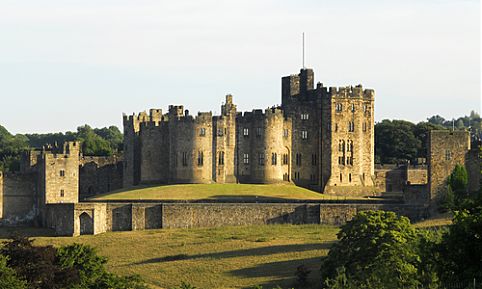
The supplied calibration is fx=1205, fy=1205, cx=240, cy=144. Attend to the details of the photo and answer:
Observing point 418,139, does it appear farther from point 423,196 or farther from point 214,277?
point 214,277

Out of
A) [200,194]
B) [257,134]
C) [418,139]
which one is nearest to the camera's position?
[200,194]

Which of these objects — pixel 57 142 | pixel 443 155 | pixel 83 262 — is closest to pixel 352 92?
pixel 443 155

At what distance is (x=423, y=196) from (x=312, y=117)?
15189 mm

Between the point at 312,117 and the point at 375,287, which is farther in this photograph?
the point at 312,117

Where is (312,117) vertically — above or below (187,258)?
above

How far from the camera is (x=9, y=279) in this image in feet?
176

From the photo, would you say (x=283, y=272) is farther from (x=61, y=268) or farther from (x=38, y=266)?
(x=38, y=266)

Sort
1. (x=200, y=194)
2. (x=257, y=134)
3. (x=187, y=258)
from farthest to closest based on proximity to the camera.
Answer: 1. (x=257, y=134)
2. (x=200, y=194)
3. (x=187, y=258)

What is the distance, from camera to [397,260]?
187 ft

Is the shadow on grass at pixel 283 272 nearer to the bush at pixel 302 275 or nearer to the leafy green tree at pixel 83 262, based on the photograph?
the bush at pixel 302 275

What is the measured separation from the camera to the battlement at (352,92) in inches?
3905

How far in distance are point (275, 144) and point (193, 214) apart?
14425 millimetres

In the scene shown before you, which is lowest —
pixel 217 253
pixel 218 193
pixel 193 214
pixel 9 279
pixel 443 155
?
pixel 217 253

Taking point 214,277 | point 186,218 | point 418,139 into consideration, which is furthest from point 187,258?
point 418,139
